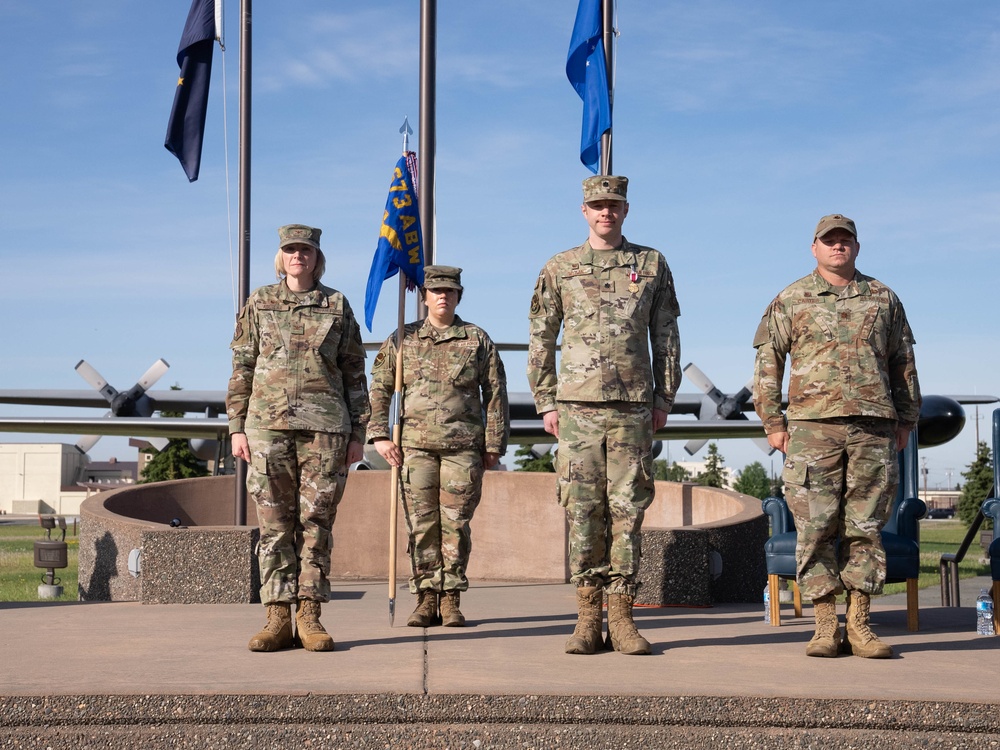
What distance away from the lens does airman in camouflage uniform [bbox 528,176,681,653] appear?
201 inches

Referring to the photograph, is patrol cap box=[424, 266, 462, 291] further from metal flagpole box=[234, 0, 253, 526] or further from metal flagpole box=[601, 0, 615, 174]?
metal flagpole box=[234, 0, 253, 526]

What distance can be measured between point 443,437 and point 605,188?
186 centimetres

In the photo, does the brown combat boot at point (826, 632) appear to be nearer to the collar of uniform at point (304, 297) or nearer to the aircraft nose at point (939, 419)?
the collar of uniform at point (304, 297)

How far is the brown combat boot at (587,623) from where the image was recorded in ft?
16.1

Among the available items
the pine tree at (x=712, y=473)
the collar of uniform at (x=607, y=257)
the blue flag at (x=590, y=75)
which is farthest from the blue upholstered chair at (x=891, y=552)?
the pine tree at (x=712, y=473)

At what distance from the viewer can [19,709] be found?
3.69m

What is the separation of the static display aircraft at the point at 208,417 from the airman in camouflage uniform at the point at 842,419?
9.42 metres

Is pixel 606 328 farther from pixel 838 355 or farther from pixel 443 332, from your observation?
pixel 443 332

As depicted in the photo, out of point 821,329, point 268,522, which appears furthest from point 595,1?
point 268,522

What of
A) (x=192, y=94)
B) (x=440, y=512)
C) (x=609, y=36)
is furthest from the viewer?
(x=192, y=94)

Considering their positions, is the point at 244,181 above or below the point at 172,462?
above

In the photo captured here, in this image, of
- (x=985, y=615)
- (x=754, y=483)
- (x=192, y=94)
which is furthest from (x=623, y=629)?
(x=754, y=483)

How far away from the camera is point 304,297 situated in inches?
210

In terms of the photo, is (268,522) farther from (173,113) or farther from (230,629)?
(173,113)
